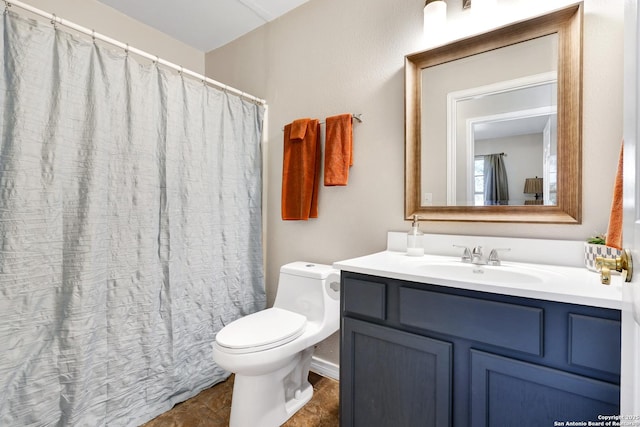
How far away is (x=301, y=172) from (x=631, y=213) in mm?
1570

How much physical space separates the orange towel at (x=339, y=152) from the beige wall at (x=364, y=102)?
72 mm

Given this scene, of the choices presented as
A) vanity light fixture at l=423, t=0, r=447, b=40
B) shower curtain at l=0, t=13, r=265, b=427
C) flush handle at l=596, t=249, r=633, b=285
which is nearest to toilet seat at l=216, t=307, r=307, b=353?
shower curtain at l=0, t=13, r=265, b=427

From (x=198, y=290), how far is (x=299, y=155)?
3.39 ft

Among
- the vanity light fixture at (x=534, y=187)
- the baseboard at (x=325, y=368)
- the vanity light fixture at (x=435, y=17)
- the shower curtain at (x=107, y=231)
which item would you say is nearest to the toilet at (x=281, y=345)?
the baseboard at (x=325, y=368)

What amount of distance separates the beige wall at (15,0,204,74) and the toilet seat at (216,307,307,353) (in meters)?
2.11

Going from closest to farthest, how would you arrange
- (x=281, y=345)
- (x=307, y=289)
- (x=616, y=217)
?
1. (x=616, y=217)
2. (x=281, y=345)
3. (x=307, y=289)

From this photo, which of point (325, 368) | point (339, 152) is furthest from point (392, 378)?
point (339, 152)

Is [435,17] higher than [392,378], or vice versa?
[435,17]

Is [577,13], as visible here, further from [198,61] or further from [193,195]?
[198,61]

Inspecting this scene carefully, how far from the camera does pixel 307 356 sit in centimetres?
167

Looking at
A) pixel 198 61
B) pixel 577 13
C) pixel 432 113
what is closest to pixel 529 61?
pixel 577 13

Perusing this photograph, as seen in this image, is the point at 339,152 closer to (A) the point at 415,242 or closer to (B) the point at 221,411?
(A) the point at 415,242

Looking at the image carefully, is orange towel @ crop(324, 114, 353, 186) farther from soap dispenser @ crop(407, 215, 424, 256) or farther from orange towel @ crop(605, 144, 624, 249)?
orange towel @ crop(605, 144, 624, 249)

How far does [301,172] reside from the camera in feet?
6.35
